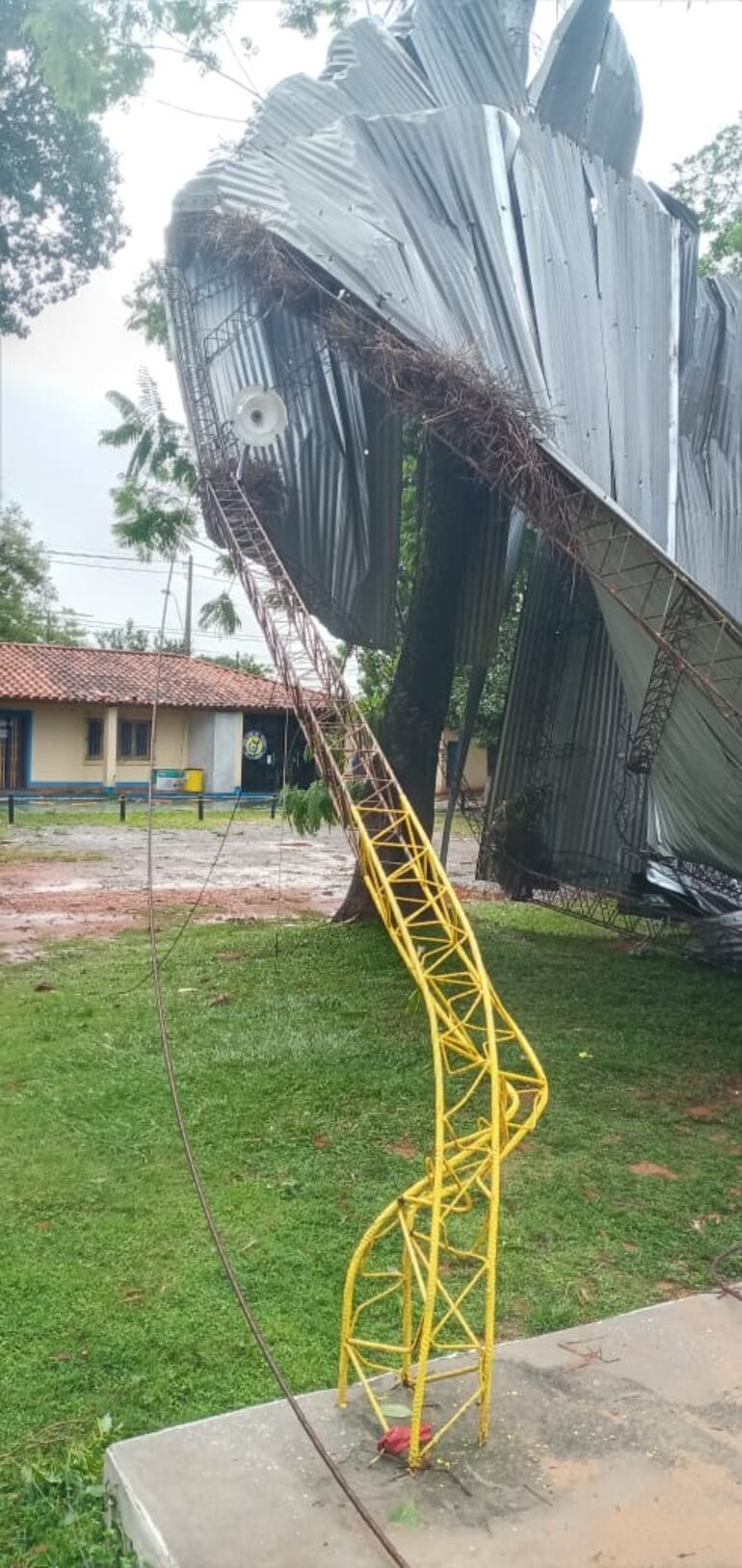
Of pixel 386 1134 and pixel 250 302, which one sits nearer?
pixel 386 1134

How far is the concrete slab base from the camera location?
2814mm

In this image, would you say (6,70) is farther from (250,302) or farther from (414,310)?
(414,310)

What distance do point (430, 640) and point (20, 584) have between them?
2728 cm

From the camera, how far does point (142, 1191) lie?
5434 mm

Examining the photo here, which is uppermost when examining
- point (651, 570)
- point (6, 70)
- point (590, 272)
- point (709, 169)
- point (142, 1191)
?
point (709, 169)

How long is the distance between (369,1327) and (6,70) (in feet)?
42.2

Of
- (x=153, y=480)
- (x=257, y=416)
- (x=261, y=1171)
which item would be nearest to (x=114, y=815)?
(x=153, y=480)

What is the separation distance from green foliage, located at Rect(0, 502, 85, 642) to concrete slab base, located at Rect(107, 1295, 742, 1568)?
Result: 31.9m

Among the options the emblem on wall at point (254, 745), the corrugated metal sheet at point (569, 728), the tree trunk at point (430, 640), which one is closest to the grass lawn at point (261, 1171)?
the corrugated metal sheet at point (569, 728)

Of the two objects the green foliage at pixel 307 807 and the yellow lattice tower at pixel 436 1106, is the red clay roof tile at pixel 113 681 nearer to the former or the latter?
the green foliage at pixel 307 807

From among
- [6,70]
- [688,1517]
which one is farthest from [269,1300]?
[6,70]

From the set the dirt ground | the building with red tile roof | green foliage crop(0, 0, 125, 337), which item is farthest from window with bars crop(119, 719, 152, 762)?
green foliage crop(0, 0, 125, 337)

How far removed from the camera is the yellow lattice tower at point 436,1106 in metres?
3.34

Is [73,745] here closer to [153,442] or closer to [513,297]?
[153,442]
